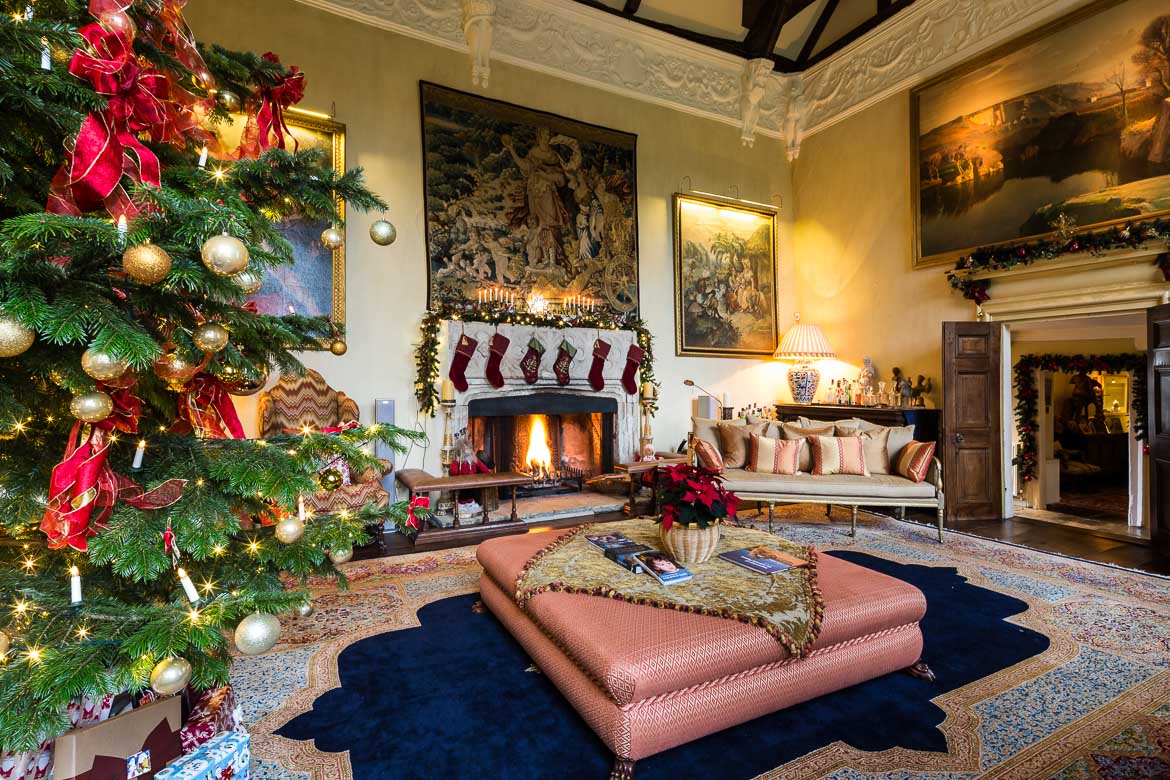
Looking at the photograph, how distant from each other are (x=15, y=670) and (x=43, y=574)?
411 mm

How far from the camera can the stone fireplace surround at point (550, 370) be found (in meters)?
5.84

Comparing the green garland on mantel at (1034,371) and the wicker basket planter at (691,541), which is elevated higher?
the green garland on mantel at (1034,371)

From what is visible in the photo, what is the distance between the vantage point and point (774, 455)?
212 inches

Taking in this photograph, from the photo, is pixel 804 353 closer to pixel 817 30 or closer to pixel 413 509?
pixel 817 30

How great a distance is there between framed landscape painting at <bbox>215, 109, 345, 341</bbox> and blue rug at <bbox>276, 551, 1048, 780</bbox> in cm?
347

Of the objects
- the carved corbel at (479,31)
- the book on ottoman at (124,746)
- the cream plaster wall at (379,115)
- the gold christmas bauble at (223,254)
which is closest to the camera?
the gold christmas bauble at (223,254)

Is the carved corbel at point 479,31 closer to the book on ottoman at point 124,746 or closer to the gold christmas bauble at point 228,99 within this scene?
the gold christmas bauble at point 228,99

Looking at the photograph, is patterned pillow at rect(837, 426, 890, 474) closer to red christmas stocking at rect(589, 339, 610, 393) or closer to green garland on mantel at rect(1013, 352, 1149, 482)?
green garland on mantel at rect(1013, 352, 1149, 482)

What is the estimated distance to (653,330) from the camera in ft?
23.3

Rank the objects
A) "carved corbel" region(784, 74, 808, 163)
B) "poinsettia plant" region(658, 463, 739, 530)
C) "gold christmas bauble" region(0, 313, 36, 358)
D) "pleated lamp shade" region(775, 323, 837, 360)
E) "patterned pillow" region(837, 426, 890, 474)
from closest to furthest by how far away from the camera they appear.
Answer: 1. "gold christmas bauble" region(0, 313, 36, 358)
2. "poinsettia plant" region(658, 463, 739, 530)
3. "patterned pillow" region(837, 426, 890, 474)
4. "pleated lamp shade" region(775, 323, 837, 360)
5. "carved corbel" region(784, 74, 808, 163)

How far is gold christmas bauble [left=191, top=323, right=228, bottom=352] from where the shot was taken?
1.27m

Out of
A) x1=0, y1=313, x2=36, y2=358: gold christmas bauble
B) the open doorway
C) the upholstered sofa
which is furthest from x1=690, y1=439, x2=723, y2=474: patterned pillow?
x1=0, y1=313, x2=36, y2=358: gold christmas bauble

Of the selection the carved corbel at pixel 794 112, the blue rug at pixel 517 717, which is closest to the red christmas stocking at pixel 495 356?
the blue rug at pixel 517 717

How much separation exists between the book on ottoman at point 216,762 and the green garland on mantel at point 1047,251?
22.6 ft
